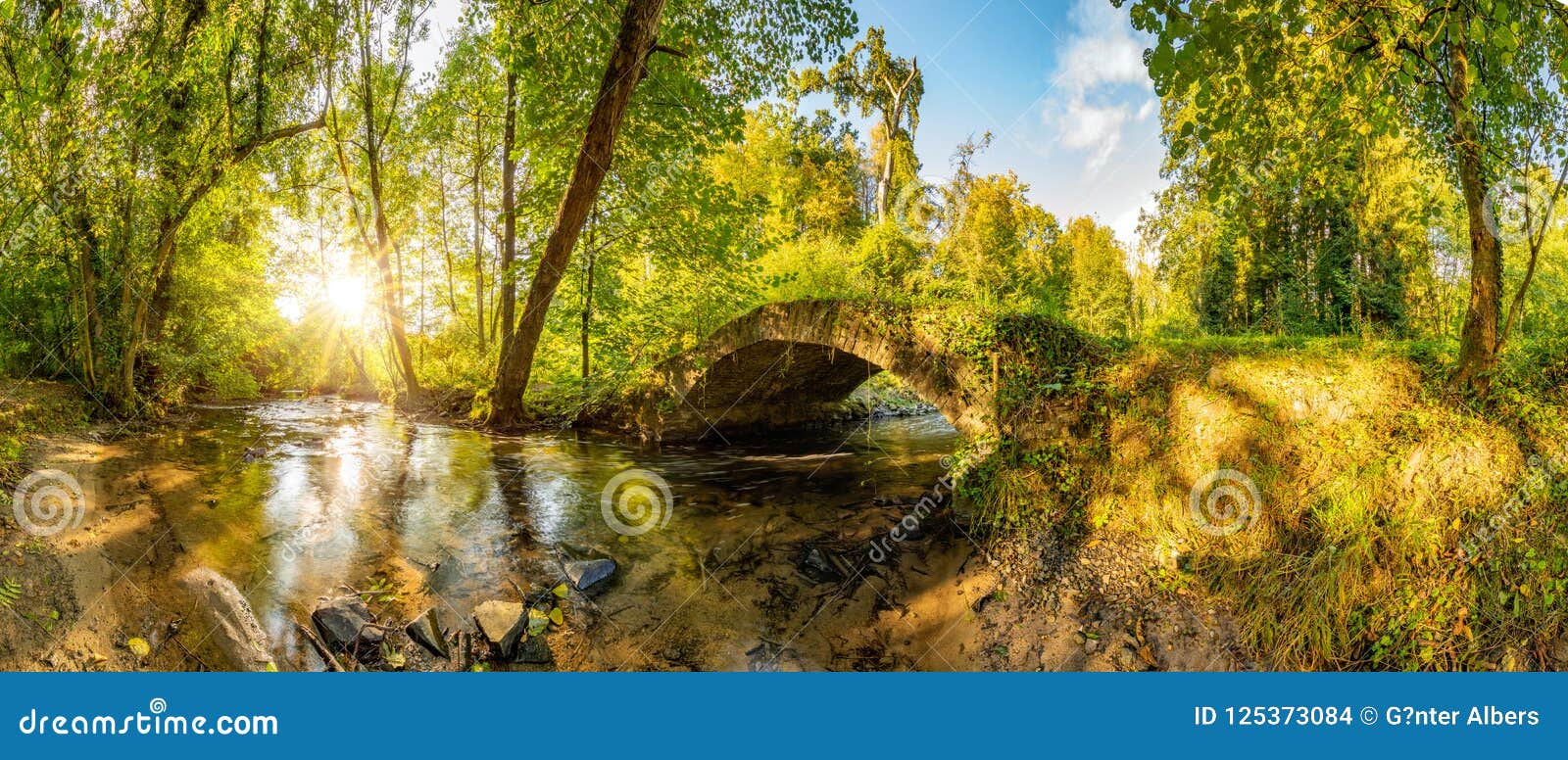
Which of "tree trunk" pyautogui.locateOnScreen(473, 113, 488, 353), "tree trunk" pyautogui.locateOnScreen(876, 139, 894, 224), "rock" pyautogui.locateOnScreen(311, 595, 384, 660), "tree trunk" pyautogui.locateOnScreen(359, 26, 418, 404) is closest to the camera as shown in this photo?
"rock" pyautogui.locateOnScreen(311, 595, 384, 660)

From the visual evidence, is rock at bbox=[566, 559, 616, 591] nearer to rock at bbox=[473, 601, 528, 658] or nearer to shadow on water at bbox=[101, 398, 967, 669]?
shadow on water at bbox=[101, 398, 967, 669]

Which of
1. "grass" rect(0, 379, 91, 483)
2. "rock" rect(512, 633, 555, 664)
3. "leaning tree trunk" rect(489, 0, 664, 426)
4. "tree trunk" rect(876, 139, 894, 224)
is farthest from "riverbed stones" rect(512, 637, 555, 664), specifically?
"tree trunk" rect(876, 139, 894, 224)

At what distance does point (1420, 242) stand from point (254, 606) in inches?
721

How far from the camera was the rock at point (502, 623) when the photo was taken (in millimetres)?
4168

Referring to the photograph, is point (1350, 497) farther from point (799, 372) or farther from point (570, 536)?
point (799, 372)

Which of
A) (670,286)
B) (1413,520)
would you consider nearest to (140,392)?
(670,286)

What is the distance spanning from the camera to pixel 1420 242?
39.2 ft

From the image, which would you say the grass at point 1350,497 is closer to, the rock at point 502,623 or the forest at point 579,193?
the forest at point 579,193

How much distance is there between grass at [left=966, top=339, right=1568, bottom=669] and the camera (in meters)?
3.53

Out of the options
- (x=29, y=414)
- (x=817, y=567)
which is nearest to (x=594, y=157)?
(x=817, y=567)

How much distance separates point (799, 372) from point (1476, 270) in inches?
331

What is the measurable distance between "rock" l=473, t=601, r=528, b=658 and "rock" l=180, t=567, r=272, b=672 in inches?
45.6

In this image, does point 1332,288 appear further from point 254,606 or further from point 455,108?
point 455,108

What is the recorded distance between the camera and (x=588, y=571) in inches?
211
